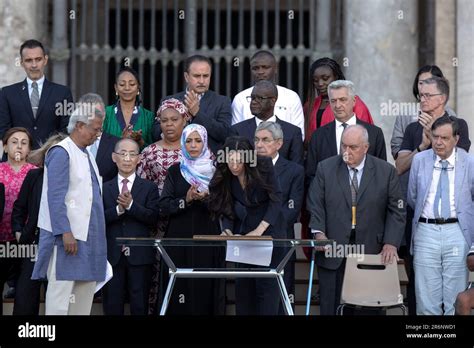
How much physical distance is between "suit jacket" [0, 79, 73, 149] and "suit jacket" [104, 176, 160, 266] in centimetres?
116

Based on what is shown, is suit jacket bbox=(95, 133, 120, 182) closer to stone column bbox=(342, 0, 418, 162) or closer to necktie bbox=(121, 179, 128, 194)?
necktie bbox=(121, 179, 128, 194)

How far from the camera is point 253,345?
36.6 ft

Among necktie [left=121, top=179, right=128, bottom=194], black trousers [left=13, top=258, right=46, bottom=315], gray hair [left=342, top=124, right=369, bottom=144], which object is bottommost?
black trousers [left=13, top=258, right=46, bottom=315]

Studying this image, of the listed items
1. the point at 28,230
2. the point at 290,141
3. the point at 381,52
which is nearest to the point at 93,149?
the point at 28,230

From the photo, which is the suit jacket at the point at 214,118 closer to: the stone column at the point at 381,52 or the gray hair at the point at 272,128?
the gray hair at the point at 272,128

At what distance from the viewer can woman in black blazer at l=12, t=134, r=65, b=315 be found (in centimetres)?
1252

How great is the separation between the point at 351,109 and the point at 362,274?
1.55 metres

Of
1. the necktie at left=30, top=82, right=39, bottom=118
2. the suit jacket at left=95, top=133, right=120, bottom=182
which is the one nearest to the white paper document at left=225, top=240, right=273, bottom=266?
the suit jacket at left=95, top=133, right=120, bottom=182

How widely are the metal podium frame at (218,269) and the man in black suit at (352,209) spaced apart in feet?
1.55

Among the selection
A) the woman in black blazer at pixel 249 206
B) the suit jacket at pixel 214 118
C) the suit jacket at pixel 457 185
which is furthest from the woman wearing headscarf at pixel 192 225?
the suit jacket at pixel 457 185

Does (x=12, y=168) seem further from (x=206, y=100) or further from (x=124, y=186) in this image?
(x=206, y=100)

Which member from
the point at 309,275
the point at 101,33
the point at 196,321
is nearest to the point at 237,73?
the point at 101,33

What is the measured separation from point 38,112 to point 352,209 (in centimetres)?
293

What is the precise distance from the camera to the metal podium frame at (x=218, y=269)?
38.8 ft
